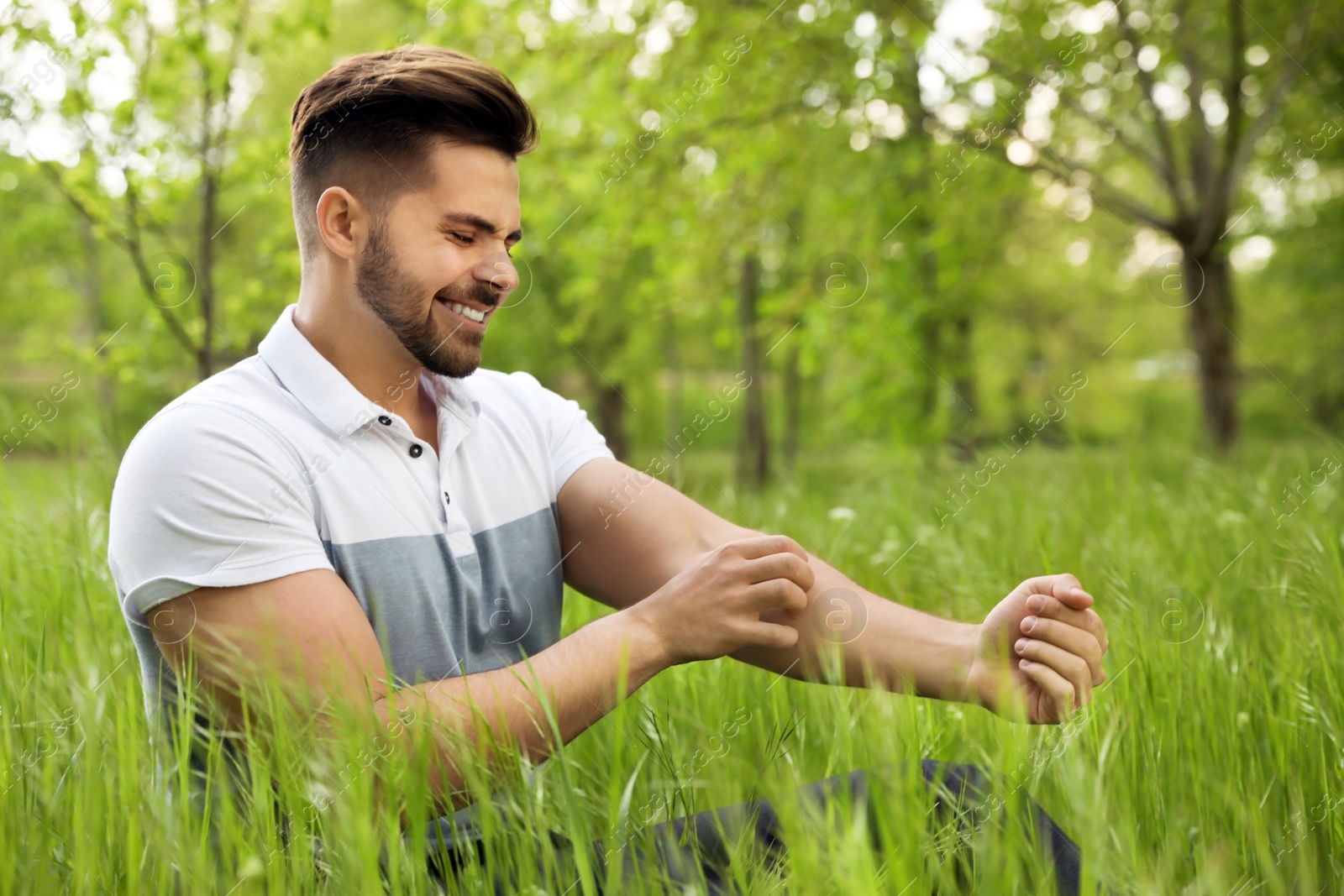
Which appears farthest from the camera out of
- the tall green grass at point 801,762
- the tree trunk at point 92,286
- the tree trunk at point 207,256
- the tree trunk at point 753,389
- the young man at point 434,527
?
the tree trunk at point 92,286

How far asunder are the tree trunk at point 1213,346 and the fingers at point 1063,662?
6468 mm

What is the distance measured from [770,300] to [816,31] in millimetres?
1885

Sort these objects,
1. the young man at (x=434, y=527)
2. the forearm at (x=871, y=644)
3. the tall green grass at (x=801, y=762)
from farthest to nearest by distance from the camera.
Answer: the forearm at (x=871, y=644) → the young man at (x=434, y=527) → the tall green grass at (x=801, y=762)

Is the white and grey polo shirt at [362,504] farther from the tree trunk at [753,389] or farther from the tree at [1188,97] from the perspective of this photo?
the tree trunk at [753,389]

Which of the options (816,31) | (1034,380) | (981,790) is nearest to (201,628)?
(981,790)

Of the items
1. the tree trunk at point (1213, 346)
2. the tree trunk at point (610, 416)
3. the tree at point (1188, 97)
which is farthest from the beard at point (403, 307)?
the tree trunk at point (610, 416)

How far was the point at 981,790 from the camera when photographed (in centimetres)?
132

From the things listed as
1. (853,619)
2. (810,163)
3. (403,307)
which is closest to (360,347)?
(403,307)

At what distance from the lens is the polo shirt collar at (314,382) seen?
1754 mm

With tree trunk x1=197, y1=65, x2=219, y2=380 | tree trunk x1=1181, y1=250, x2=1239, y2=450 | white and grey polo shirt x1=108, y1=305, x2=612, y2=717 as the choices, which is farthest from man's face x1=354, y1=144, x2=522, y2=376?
tree trunk x1=1181, y1=250, x2=1239, y2=450

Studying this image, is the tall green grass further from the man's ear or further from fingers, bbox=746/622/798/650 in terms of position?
the man's ear

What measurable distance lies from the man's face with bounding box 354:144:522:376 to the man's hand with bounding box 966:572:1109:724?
1.10m

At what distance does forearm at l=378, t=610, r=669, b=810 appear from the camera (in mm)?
1296

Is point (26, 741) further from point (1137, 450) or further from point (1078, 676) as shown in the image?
point (1137, 450)
